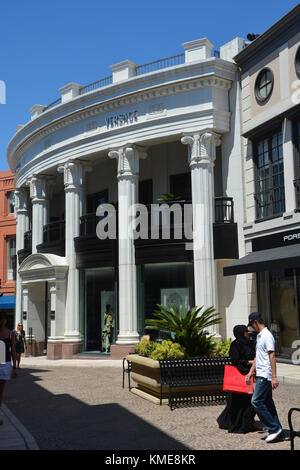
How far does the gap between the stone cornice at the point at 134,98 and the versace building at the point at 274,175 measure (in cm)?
123

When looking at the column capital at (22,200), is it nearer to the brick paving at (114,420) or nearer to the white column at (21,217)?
the white column at (21,217)

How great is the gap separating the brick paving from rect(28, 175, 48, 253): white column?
40.3ft

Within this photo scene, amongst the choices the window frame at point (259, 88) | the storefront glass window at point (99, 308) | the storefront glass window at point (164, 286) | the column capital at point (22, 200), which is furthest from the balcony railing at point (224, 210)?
the column capital at point (22, 200)

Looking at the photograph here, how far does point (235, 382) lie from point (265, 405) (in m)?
0.65

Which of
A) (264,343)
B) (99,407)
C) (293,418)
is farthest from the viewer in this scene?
(99,407)

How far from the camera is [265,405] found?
7082 mm

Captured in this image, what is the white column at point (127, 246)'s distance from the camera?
64.7 ft

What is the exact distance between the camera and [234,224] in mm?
18781

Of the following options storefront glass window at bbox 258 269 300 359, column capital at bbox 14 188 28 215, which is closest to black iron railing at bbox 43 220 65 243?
column capital at bbox 14 188 28 215

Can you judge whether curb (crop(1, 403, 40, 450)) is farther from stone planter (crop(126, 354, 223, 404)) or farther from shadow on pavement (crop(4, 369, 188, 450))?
stone planter (crop(126, 354, 223, 404))

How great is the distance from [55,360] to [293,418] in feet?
48.7

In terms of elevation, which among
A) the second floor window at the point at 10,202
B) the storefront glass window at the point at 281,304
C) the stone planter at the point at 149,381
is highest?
the second floor window at the point at 10,202
